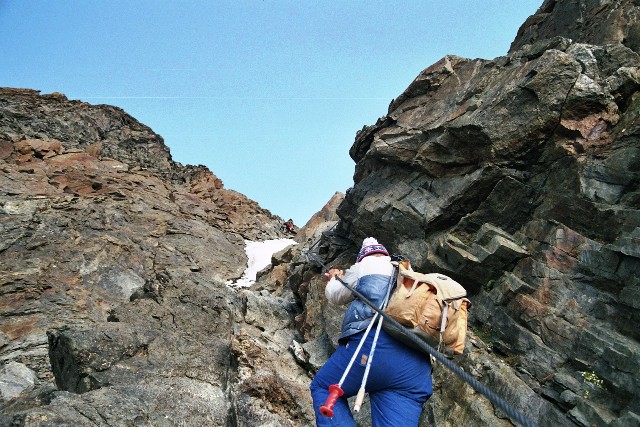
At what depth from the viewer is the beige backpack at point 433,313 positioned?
5086 mm

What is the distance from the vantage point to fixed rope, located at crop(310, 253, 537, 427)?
9.21 ft

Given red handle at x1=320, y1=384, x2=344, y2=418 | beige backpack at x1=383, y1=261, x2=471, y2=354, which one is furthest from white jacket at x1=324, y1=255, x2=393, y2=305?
red handle at x1=320, y1=384, x2=344, y2=418

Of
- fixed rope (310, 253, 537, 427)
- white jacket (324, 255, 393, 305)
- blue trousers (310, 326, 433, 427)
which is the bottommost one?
blue trousers (310, 326, 433, 427)

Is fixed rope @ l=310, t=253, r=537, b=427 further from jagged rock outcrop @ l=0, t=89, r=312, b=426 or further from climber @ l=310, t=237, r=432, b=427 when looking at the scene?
jagged rock outcrop @ l=0, t=89, r=312, b=426

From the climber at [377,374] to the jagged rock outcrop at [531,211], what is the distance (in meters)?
3.82

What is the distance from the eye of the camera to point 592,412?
23.0ft

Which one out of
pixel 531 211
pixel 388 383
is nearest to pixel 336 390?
pixel 388 383

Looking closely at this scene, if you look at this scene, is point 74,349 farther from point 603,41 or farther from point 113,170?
point 113,170

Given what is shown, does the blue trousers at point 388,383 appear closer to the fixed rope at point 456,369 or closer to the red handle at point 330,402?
the fixed rope at point 456,369

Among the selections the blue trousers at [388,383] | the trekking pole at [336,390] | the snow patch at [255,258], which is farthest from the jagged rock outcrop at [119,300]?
the trekking pole at [336,390]

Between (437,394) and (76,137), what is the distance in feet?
156

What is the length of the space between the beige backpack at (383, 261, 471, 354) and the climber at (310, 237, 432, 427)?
25 centimetres

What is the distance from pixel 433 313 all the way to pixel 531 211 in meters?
8.61

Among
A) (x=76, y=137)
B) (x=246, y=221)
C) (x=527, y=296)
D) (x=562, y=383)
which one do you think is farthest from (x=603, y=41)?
(x=76, y=137)
